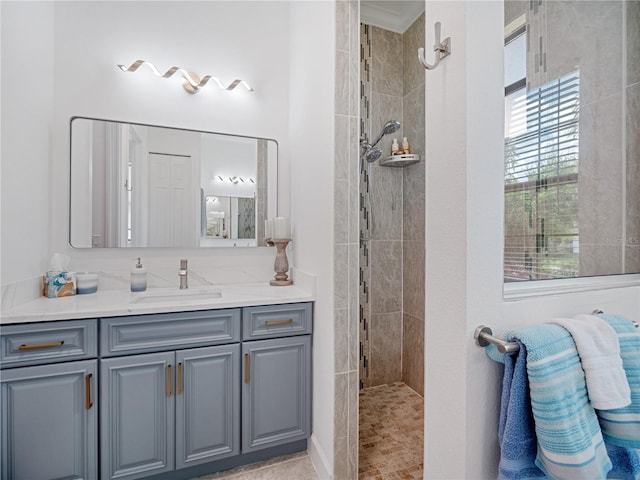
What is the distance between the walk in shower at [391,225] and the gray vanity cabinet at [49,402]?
5.41 ft

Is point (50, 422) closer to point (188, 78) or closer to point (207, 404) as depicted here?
point (207, 404)

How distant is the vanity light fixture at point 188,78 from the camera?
1813mm

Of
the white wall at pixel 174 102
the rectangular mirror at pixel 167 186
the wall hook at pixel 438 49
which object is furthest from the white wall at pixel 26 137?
the wall hook at pixel 438 49

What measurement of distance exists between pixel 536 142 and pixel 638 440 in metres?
0.75

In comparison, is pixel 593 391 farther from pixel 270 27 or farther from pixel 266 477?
pixel 270 27

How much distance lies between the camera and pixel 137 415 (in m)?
1.36

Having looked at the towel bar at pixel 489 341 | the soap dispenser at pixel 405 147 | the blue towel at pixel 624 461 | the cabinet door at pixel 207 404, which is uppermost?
the soap dispenser at pixel 405 147

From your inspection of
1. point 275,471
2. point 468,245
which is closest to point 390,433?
point 275,471

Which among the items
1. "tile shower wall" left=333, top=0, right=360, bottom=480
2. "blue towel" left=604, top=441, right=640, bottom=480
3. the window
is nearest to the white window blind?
the window

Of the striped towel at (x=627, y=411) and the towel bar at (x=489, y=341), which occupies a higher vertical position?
the towel bar at (x=489, y=341)

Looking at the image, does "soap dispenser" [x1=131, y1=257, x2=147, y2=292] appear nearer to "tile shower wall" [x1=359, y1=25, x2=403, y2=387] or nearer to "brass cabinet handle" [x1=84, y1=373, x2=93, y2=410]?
"brass cabinet handle" [x1=84, y1=373, x2=93, y2=410]

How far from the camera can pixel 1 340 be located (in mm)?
1173

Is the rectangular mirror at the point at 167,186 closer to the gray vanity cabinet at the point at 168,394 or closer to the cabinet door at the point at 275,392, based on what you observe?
the gray vanity cabinet at the point at 168,394

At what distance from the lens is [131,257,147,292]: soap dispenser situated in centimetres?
174
